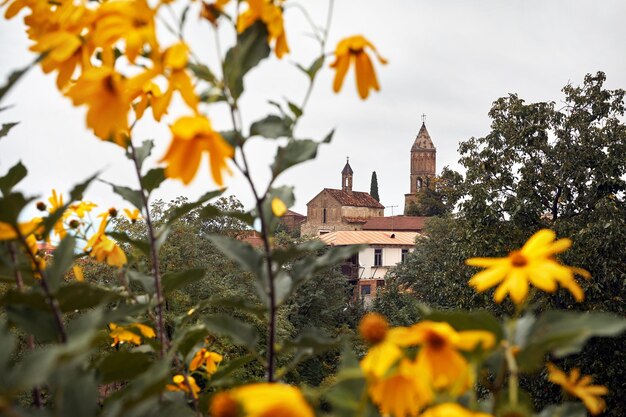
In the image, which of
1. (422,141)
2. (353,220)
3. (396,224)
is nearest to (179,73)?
(396,224)

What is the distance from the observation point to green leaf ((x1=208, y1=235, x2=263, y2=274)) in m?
0.82

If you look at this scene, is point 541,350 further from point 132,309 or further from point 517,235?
point 517,235

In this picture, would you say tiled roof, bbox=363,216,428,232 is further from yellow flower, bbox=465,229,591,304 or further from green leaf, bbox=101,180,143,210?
yellow flower, bbox=465,229,591,304

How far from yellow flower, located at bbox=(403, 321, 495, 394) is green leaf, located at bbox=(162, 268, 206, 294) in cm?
52

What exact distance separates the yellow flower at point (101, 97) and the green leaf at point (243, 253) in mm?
231

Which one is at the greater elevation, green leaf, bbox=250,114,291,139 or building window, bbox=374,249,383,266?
building window, bbox=374,249,383,266

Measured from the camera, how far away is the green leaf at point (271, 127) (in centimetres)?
81

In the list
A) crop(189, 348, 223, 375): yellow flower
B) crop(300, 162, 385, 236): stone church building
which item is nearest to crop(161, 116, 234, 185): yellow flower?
crop(189, 348, 223, 375): yellow flower

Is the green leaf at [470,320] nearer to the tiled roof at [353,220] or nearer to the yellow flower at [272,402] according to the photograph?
the yellow flower at [272,402]

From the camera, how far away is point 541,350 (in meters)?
0.60

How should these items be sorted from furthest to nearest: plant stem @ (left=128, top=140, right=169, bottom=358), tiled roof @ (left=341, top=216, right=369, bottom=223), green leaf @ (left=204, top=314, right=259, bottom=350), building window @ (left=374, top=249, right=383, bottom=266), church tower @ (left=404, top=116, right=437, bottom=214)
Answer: church tower @ (left=404, top=116, right=437, bottom=214) → tiled roof @ (left=341, top=216, right=369, bottom=223) → building window @ (left=374, top=249, right=383, bottom=266) → plant stem @ (left=128, top=140, right=169, bottom=358) → green leaf @ (left=204, top=314, right=259, bottom=350)

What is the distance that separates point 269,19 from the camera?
0.76 meters

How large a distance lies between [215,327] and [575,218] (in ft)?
41.3

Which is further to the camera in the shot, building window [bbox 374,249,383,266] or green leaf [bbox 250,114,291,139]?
building window [bbox 374,249,383,266]
